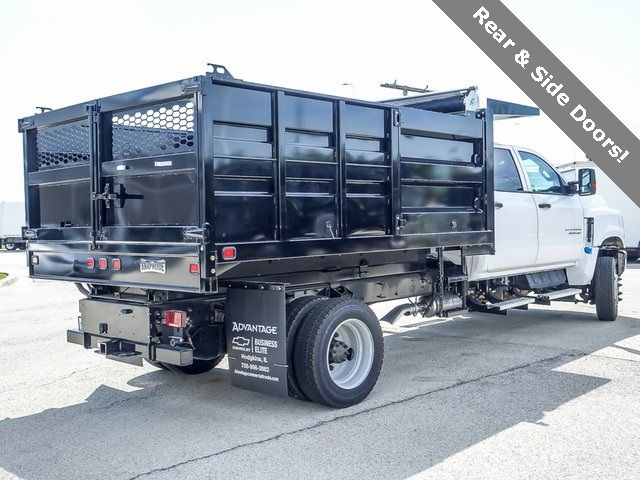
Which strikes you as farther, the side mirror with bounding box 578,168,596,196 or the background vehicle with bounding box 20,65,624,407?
the side mirror with bounding box 578,168,596,196

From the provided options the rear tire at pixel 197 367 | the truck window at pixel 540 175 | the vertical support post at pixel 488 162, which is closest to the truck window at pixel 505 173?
the truck window at pixel 540 175

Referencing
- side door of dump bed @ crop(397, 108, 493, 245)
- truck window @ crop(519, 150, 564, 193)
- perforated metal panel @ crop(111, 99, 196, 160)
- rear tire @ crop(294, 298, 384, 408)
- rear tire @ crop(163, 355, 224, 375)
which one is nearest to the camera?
perforated metal panel @ crop(111, 99, 196, 160)

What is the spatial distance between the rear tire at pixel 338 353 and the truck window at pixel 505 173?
10.2 ft

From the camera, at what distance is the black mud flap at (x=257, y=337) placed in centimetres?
523

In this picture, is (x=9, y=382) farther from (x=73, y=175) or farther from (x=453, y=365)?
(x=453, y=365)

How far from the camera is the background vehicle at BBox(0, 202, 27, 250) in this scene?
124 feet

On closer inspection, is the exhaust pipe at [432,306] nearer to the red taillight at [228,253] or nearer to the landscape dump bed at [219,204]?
the landscape dump bed at [219,204]

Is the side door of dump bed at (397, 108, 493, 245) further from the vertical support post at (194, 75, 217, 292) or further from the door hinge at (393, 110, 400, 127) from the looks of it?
the vertical support post at (194, 75, 217, 292)

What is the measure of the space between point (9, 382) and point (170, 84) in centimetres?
355

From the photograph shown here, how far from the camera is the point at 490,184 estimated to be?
7.27 meters

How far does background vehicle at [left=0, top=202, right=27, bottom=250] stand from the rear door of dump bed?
34138 mm

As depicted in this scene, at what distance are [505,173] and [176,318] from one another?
470cm

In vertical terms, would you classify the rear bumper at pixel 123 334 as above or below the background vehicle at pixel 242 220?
below

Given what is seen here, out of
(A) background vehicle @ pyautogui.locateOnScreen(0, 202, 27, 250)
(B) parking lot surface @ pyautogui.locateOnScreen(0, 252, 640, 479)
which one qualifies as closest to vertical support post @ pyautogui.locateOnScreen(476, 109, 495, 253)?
(B) parking lot surface @ pyautogui.locateOnScreen(0, 252, 640, 479)
